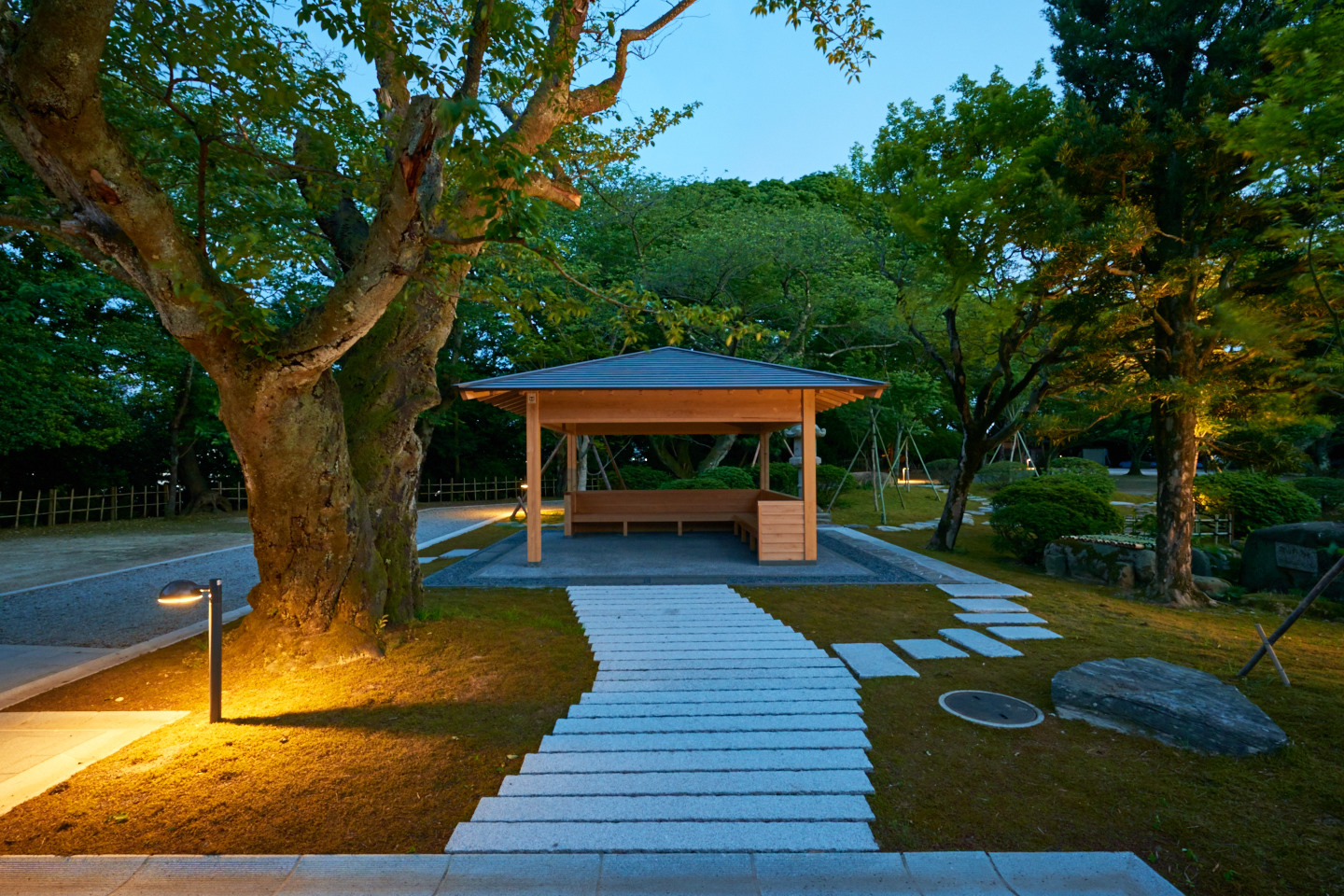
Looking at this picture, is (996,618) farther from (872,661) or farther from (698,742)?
(698,742)

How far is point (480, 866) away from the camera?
2213 millimetres

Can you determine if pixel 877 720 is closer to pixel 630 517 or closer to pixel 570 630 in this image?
pixel 570 630

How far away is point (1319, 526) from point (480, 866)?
31.4ft

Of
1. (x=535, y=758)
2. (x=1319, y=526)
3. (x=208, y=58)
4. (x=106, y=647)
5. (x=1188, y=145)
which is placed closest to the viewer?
(x=535, y=758)

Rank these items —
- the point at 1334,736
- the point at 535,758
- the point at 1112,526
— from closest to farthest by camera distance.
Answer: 1. the point at 535,758
2. the point at 1334,736
3. the point at 1112,526

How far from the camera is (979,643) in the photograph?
5.11 meters

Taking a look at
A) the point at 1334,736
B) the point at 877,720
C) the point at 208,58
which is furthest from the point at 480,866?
the point at 208,58

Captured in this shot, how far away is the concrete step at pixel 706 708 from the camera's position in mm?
3588

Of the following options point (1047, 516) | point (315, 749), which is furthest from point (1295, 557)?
point (315, 749)

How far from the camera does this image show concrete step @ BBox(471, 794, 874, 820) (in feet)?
8.15

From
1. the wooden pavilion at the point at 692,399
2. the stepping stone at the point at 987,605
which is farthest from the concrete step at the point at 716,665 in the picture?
the wooden pavilion at the point at 692,399

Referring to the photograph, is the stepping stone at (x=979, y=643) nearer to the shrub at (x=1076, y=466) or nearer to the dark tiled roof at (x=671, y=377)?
the dark tiled roof at (x=671, y=377)

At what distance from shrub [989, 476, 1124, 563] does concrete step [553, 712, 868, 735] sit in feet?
22.9

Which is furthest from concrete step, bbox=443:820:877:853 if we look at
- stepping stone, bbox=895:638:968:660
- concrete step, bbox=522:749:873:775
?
stepping stone, bbox=895:638:968:660
